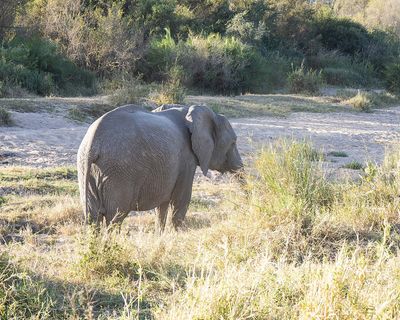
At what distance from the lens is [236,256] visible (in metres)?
5.16

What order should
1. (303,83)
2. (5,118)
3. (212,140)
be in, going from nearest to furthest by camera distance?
(212,140)
(5,118)
(303,83)

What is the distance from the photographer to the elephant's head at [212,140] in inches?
268

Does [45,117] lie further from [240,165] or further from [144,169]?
[144,169]

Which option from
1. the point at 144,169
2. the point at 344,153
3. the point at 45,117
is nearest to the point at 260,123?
the point at 344,153

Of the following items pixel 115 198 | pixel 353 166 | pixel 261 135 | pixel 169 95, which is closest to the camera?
pixel 115 198

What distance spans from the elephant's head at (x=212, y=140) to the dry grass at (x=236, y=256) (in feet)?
1.05

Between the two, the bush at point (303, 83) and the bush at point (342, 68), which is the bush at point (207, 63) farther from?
the bush at point (342, 68)

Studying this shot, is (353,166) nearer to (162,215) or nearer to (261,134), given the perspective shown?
(261,134)

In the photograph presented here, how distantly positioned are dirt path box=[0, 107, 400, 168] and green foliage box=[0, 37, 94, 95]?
13.5 feet

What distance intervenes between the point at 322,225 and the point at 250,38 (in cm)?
2603

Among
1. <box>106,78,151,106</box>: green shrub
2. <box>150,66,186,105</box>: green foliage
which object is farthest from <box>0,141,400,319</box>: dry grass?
<box>150,66,186,105</box>: green foliage

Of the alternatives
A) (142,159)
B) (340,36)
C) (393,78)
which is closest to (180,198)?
(142,159)

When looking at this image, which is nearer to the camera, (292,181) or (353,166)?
(292,181)

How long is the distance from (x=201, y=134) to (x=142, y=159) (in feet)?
3.52
